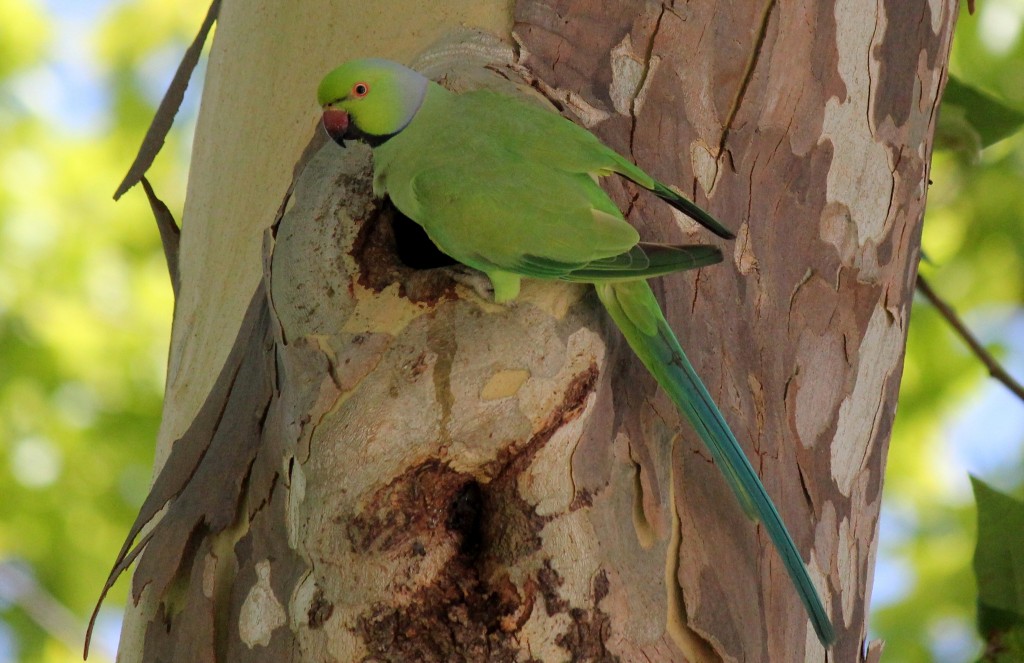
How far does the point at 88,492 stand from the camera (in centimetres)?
364

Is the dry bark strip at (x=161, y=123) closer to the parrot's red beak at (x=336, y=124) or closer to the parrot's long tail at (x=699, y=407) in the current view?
the parrot's red beak at (x=336, y=124)

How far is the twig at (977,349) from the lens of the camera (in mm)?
2398

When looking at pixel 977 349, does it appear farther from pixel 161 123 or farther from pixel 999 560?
pixel 161 123

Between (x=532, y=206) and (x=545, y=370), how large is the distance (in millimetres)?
269

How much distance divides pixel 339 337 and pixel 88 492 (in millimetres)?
2708

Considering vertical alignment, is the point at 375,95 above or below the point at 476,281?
above

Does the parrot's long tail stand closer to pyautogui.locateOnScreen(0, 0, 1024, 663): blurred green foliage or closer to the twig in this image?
the twig

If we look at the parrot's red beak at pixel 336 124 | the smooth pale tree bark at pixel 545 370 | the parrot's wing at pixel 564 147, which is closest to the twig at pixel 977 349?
the smooth pale tree bark at pixel 545 370

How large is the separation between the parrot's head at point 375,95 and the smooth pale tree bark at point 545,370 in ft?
0.27

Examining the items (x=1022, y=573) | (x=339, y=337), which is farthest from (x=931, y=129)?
(x=339, y=337)

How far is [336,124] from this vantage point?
1593 mm

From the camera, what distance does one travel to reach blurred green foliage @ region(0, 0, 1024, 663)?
360 cm

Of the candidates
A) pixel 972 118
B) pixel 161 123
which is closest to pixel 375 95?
pixel 161 123

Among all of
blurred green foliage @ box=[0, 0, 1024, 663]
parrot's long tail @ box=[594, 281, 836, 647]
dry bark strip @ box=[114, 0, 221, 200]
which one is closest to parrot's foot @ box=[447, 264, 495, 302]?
parrot's long tail @ box=[594, 281, 836, 647]
